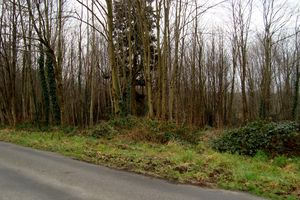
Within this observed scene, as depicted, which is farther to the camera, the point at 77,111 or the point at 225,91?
the point at 77,111

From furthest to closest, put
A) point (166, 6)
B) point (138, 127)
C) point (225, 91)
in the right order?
point (225, 91) → point (166, 6) → point (138, 127)

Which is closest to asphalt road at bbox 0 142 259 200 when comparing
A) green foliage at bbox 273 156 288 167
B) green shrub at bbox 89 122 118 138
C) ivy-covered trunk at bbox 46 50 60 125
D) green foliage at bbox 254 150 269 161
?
green foliage at bbox 273 156 288 167

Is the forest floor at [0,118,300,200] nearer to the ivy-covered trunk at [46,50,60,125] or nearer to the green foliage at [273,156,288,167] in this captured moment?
the green foliage at [273,156,288,167]

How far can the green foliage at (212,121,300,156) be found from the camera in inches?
542

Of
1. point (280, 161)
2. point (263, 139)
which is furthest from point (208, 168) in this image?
point (263, 139)

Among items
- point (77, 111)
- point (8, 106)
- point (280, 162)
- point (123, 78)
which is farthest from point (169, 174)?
point (77, 111)

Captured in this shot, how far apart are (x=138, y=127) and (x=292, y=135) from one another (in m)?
7.30

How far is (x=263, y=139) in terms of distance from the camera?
14203 millimetres

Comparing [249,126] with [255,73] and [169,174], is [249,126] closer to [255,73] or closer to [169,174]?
[169,174]

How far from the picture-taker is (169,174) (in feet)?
29.3

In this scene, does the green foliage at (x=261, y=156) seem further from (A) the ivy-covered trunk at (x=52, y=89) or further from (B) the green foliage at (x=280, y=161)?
(A) the ivy-covered trunk at (x=52, y=89)

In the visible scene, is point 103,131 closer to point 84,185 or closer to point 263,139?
point 263,139

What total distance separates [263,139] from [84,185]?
884 centimetres

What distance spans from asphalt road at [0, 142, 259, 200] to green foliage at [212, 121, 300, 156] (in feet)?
22.9
